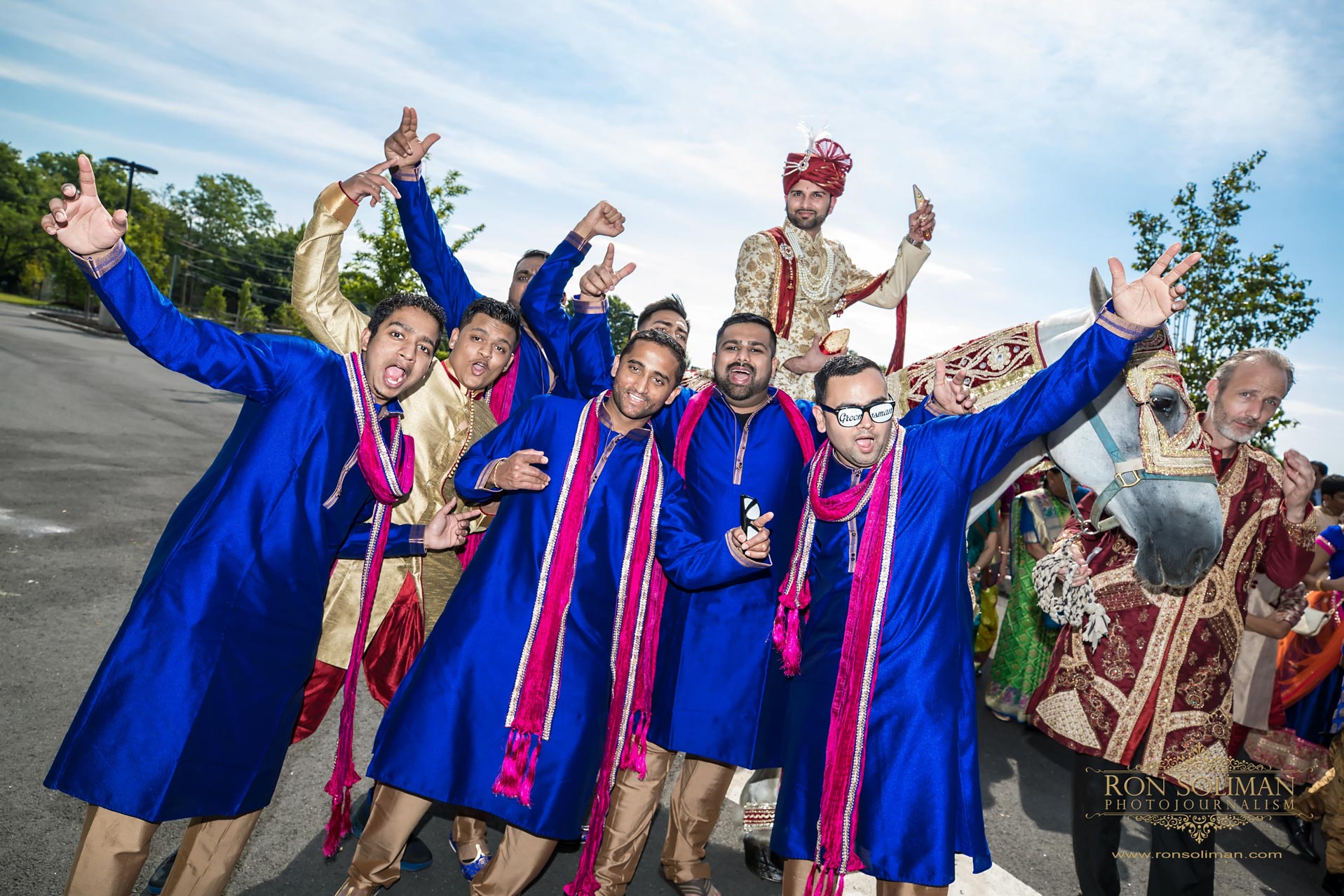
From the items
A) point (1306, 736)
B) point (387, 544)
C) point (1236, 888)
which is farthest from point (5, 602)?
point (1306, 736)

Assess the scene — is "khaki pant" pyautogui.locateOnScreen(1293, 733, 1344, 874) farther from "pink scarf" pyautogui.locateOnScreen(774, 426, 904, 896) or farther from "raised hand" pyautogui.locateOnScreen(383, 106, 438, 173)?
"raised hand" pyautogui.locateOnScreen(383, 106, 438, 173)

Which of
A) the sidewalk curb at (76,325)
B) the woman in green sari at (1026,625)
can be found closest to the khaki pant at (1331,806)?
the woman in green sari at (1026,625)

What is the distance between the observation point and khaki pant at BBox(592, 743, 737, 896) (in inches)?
133

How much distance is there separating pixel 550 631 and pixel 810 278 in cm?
235

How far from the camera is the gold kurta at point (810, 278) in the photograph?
4.22m

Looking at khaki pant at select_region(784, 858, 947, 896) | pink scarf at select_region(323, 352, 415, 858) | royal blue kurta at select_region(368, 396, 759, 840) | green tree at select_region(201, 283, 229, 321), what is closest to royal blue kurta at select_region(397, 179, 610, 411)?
royal blue kurta at select_region(368, 396, 759, 840)

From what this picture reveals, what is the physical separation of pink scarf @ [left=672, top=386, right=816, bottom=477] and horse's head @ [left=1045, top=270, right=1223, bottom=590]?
3.18 ft

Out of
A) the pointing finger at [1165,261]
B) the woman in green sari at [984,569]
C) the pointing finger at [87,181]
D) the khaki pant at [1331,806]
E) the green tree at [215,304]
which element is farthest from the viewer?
the green tree at [215,304]

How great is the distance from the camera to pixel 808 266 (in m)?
4.31

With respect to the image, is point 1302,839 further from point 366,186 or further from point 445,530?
point 366,186

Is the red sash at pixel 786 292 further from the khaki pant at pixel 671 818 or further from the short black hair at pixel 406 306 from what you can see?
the khaki pant at pixel 671 818

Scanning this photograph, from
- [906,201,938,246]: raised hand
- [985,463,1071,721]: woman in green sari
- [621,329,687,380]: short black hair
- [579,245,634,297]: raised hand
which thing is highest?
[906,201,938,246]: raised hand

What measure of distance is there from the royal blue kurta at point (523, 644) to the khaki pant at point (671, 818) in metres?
0.42

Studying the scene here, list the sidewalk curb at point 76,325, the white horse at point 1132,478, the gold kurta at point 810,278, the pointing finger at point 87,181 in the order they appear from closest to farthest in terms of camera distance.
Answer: the pointing finger at point 87,181, the white horse at point 1132,478, the gold kurta at point 810,278, the sidewalk curb at point 76,325
